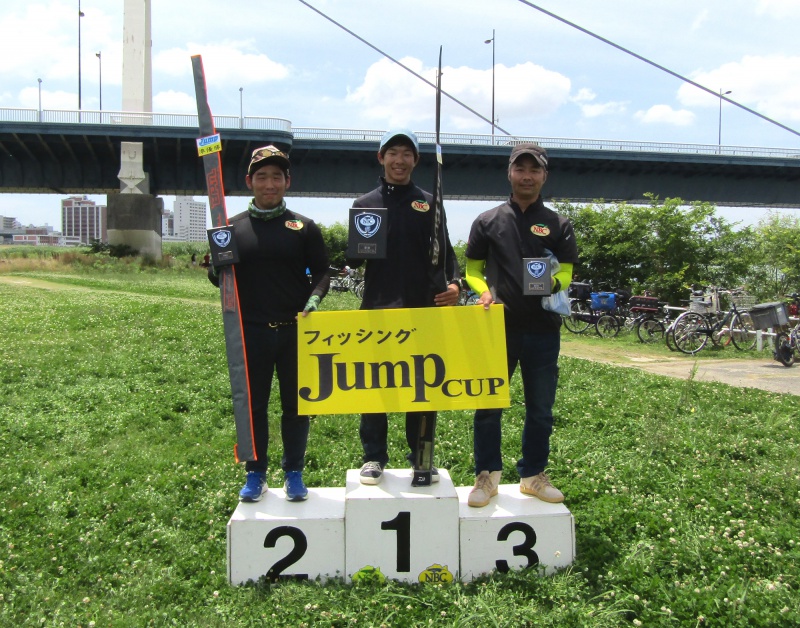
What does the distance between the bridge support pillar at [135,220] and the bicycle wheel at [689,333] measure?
33.5 metres

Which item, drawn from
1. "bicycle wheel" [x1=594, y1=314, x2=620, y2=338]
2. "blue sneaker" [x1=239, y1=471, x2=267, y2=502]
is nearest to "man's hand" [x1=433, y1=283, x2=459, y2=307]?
"blue sneaker" [x1=239, y1=471, x2=267, y2=502]

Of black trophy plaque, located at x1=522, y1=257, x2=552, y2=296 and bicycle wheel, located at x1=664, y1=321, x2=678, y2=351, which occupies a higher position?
black trophy plaque, located at x1=522, y1=257, x2=552, y2=296

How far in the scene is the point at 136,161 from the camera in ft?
126

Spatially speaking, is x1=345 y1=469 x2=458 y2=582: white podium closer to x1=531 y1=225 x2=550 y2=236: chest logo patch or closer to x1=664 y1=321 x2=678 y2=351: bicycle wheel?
x1=531 y1=225 x2=550 y2=236: chest logo patch

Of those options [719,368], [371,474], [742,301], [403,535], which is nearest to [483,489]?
[403,535]

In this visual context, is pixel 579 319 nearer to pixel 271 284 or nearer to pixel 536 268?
pixel 536 268

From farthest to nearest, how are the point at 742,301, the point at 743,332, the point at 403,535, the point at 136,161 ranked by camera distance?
the point at 136,161, the point at 742,301, the point at 743,332, the point at 403,535

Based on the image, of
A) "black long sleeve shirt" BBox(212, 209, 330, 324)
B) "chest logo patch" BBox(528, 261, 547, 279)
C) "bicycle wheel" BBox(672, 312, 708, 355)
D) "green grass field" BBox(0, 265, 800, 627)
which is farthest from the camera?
"bicycle wheel" BBox(672, 312, 708, 355)

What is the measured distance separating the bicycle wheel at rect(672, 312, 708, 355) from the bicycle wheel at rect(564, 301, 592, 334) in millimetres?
3700

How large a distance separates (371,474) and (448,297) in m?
1.13

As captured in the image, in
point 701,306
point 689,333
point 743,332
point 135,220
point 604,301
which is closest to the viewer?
point 689,333

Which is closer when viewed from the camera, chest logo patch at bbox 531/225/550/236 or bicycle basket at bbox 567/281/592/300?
chest logo patch at bbox 531/225/550/236

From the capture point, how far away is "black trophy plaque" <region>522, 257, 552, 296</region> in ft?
12.5

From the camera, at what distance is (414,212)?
404cm
